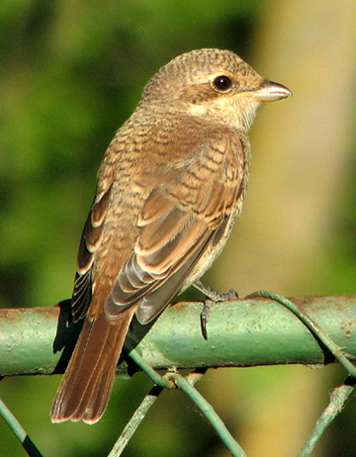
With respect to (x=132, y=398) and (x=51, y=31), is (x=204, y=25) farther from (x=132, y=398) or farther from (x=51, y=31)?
(x=132, y=398)

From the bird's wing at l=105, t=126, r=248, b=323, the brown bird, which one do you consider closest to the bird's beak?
the brown bird

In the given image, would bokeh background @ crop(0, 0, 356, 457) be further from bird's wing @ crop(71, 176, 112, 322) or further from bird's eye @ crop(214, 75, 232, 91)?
bird's wing @ crop(71, 176, 112, 322)

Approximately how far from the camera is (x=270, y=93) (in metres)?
4.39

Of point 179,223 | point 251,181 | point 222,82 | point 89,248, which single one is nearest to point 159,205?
point 179,223

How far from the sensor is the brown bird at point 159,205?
8.66 ft

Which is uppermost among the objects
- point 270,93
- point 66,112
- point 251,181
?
point 66,112

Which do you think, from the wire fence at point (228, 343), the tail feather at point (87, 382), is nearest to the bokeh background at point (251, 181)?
the tail feather at point (87, 382)

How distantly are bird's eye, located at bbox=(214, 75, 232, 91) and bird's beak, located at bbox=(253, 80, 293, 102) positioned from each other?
0.15 metres

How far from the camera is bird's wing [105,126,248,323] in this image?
295 cm

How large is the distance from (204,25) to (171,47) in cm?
44

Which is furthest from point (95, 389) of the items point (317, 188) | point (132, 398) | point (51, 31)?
point (51, 31)

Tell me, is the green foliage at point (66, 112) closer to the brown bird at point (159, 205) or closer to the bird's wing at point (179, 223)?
the brown bird at point (159, 205)

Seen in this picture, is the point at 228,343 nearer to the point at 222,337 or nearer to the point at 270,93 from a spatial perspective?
the point at 222,337

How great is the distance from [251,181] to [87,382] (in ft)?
14.9
